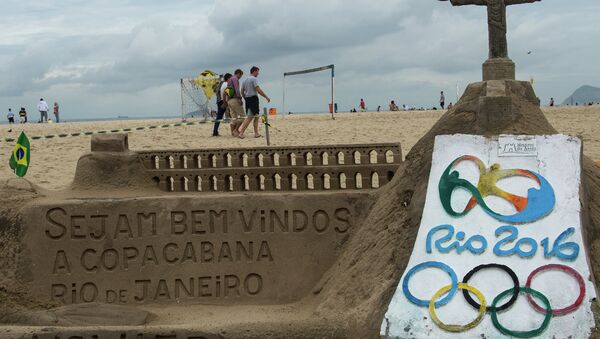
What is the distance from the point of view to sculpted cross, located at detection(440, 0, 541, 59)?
6.94m

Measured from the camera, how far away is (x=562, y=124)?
18.6 metres

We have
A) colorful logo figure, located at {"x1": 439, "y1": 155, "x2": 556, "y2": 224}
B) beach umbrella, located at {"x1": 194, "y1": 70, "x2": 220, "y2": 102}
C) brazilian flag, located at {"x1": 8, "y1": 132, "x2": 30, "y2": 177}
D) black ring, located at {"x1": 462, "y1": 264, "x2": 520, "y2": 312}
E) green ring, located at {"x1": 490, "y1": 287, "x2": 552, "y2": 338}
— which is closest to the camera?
green ring, located at {"x1": 490, "y1": 287, "x2": 552, "y2": 338}

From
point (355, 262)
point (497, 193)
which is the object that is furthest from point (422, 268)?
point (355, 262)

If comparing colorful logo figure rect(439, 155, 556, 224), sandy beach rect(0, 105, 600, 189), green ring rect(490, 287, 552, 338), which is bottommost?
green ring rect(490, 287, 552, 338)

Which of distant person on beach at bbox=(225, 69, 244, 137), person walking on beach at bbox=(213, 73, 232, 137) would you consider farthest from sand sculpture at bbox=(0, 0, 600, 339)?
person walking on beach at bbox=(213, 73, 232, 137)

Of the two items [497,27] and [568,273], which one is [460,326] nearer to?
[568,273]

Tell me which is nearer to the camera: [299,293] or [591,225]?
[591,225]

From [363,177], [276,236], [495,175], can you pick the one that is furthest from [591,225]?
[276,236]

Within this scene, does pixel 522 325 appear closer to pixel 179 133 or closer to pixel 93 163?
pixel 93 163

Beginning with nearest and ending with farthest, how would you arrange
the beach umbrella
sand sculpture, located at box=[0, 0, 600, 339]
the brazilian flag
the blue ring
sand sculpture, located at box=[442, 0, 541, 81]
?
the blue ring, sand sculpture, located at box=[0, 0, 600, 339], sand sculpture, located at box=[442, 0, 541, 81], the brazilian flag, the beach umbrella

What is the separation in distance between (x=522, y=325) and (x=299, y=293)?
224cm

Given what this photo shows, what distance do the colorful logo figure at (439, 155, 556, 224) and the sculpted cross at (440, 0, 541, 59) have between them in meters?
1.59

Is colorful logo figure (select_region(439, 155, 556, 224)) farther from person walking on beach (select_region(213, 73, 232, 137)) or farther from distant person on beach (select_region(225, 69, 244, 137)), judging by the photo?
person walking on beach (select_region(213, 73, 232, 137))

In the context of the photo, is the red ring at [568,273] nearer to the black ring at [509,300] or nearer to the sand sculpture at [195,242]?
the black ring at [509,300]
